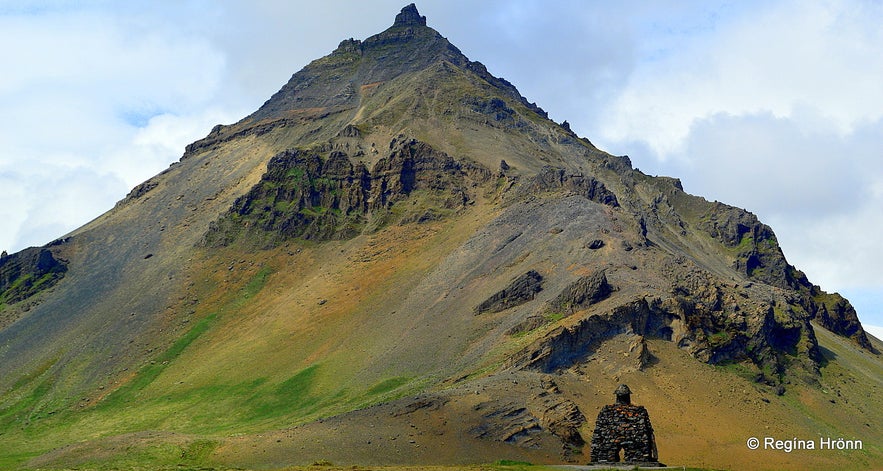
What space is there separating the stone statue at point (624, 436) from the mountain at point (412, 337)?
80.2 ft

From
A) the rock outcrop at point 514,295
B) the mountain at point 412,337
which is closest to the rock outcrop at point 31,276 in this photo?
the mountain at point 412,337

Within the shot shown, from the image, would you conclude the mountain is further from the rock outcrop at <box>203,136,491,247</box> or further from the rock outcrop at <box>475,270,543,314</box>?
the rock outcrop at <box>203,136,491,247</box>

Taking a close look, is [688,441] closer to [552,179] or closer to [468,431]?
[468,431]

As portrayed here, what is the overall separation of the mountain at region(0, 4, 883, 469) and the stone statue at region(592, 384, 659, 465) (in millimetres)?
24447

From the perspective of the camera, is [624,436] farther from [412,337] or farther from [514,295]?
[412,337]

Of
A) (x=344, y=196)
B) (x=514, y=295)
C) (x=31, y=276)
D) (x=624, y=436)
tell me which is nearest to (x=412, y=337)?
(x=514, y=295)

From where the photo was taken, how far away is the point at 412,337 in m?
120

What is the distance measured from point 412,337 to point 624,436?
235ft

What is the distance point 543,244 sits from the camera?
134m

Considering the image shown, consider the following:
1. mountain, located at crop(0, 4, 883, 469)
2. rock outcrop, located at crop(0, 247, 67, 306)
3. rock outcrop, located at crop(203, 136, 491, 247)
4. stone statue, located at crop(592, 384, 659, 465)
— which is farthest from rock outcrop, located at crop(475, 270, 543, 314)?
rock outcrop, located at crop(0, 247, 67, 306)

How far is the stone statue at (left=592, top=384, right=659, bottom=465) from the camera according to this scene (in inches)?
1943

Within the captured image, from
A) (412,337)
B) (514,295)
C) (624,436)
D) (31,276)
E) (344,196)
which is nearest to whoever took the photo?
(624,436)

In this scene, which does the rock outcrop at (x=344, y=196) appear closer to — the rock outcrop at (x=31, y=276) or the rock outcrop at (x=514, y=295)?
the rock outcrop at (x=31, y=276)

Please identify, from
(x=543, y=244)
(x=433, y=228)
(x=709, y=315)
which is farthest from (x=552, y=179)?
(x=709, y=315)
